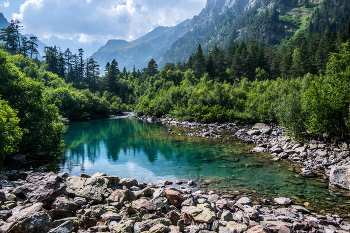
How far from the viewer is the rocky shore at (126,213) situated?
25.3 feet

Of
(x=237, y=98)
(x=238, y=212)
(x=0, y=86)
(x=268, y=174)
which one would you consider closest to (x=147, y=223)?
(x=238, y=212)

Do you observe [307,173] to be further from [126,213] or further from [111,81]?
[111,81]

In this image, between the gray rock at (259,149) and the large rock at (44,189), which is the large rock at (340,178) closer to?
the gray rock at (259,149)

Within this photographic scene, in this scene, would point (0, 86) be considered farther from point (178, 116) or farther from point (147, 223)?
point (178, 116)

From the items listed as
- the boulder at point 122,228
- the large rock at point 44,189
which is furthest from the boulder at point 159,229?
the large rock at point 44,189

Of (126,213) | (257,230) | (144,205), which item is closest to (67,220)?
(126,213)

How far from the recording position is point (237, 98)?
188 feet

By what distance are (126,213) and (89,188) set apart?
338cm

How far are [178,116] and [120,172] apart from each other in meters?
42.7

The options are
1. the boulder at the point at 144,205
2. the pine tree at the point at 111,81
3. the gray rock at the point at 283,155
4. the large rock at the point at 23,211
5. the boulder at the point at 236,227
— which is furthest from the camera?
the pine tree at the point at 111,81

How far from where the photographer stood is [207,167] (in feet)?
68.2

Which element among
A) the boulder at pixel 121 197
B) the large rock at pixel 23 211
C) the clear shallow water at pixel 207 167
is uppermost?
the large rock at pixel 23 211

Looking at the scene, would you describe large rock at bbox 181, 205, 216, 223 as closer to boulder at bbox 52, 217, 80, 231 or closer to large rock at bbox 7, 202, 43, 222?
boulder at bbox 52, 217, 80, 231

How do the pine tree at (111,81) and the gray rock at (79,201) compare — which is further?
the pine tree at (111,81)
